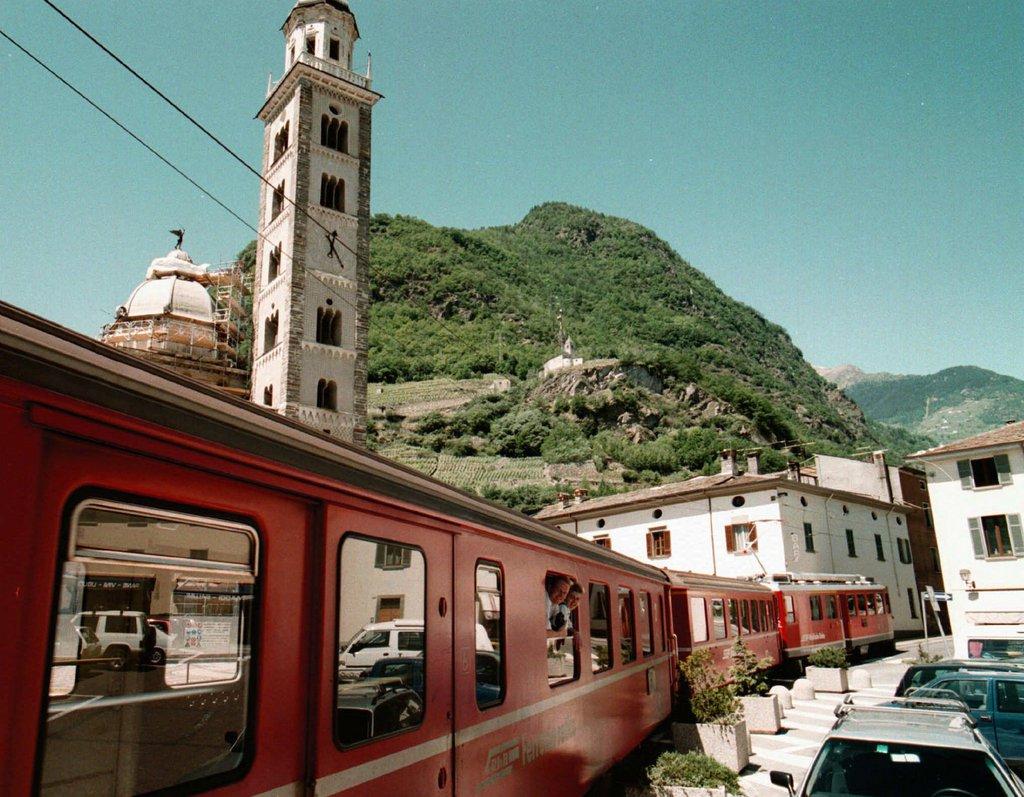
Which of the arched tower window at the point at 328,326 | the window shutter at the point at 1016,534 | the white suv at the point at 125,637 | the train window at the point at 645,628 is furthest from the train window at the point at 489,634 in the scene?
the arched tower window at the point at 328,326

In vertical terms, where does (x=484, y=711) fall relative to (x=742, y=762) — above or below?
above

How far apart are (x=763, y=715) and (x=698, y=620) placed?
1.95m

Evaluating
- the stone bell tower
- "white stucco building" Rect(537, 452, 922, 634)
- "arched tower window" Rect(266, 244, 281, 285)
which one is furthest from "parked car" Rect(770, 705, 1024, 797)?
"arched tower window" Rect(266, 244, 281, 285)

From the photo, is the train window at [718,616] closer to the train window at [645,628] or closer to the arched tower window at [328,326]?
the train window at [645,628]

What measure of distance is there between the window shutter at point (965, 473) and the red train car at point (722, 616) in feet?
31.7

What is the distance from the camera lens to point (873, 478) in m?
36.8

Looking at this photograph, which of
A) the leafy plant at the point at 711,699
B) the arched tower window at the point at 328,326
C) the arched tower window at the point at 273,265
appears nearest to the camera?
the leafy plant at the point at 711,699

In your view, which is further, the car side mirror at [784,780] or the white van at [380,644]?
the car side mirror at [784,780]

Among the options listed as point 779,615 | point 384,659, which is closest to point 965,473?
point 779,615

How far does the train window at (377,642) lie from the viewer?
3.40 metres

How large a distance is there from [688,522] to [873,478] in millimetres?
11988

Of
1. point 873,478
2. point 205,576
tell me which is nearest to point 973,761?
point 205,576

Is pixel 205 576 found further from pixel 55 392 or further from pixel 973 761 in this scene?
pixel 973 761

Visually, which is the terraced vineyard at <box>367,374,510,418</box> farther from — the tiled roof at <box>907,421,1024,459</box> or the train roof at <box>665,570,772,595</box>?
the train roof at <box>665,570,772,595</box>
